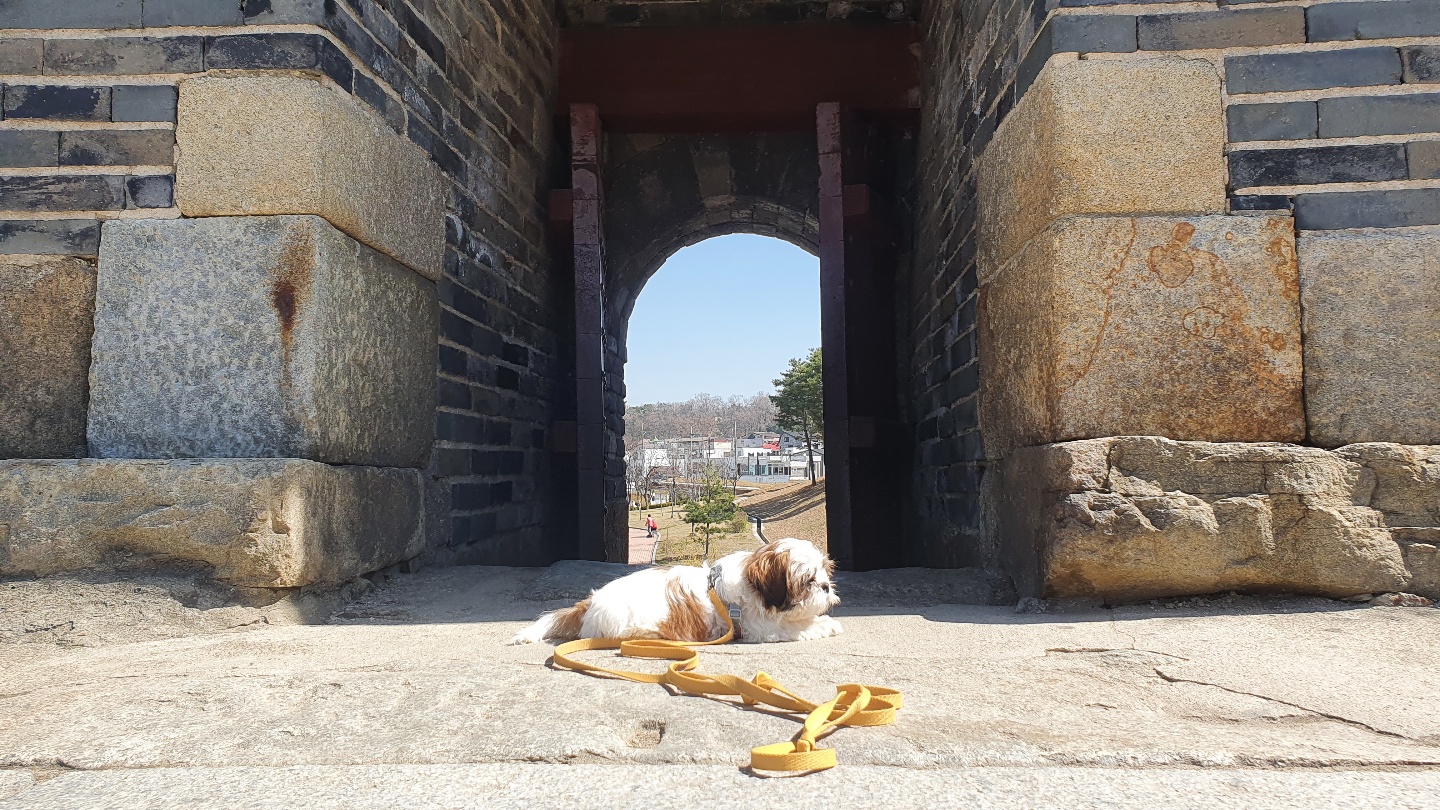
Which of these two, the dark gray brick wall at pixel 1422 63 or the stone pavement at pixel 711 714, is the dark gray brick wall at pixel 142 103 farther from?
the dark gray brick wall at pixel 1422 63

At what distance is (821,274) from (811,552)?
2.85 metres

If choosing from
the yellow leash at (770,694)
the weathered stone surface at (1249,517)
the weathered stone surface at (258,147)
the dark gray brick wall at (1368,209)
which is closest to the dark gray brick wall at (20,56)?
the weathered stone surface at (258,147)

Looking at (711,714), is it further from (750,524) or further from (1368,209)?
(750,524)

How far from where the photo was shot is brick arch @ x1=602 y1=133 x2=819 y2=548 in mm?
6578

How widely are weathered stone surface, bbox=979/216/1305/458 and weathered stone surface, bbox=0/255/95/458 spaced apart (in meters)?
3.23

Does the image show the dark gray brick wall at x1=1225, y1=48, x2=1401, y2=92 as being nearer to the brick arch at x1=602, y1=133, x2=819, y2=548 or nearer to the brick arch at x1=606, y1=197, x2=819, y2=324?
the brick arch at x1=602, y1=133, x2=819, y2=548

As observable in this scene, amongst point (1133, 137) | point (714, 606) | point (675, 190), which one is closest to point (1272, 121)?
point (1133, 137)

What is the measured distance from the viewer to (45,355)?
3.06 meters

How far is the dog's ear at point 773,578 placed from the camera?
9.07ft

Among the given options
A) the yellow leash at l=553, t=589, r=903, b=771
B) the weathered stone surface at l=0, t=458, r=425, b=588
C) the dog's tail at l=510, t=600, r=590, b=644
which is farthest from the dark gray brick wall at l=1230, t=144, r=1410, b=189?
the weathered stone surface at l=0, t=458, r=425, b=588

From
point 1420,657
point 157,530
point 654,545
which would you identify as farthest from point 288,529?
point 654,545

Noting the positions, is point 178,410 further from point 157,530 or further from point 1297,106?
point 1297,106

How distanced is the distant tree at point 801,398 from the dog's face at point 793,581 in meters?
31.6

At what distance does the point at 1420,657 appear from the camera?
2.23 meters
